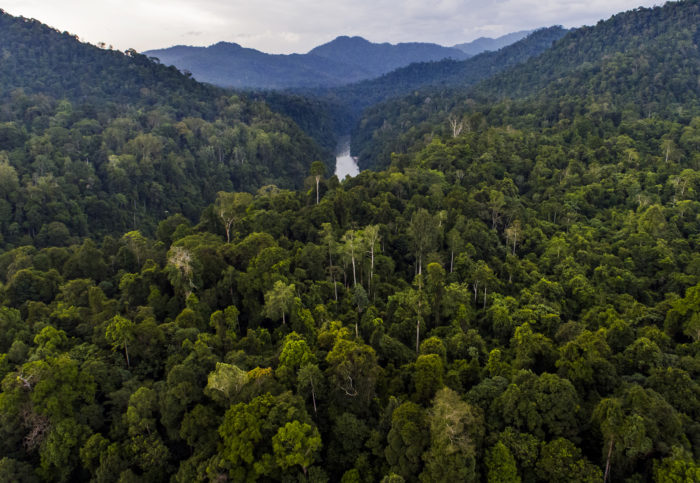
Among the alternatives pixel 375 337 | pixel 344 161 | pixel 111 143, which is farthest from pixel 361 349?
pixel 344 161

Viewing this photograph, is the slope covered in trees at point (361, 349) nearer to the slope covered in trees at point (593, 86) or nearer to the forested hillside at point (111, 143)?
the forested hillside at point (111, 143)

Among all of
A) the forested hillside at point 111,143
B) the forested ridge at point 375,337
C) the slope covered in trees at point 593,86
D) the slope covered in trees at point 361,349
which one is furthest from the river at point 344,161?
the slope covered in trees at point 361,349

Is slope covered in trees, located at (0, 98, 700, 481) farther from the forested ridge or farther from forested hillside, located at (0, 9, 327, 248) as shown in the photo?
forested hillside, located at (0, 9, 327, 248)

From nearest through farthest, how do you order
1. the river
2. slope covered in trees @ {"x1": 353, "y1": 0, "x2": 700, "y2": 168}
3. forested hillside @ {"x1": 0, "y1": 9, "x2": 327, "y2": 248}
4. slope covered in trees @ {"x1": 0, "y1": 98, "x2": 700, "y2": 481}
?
slope covered in trees @ {"x1": 0, "y1": 98, "x2": 700, "y2": 481} < forested hillside @ {"x1": 0, "y1": 9, "x2": 327, "y2": 248} < slope covered in trees @ {"x1": 353, "y1": 0, "x2": 700, "y2": 168} < the river

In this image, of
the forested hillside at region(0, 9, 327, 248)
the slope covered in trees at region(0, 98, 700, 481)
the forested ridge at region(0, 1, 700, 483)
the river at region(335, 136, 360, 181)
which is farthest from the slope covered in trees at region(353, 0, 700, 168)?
the slope covered in trees at region(0, 98, 700, 481)

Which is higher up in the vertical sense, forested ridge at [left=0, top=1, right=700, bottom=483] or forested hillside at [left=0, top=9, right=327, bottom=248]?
forested hillside at [left=0, top=9, right=327, bottom=248]
